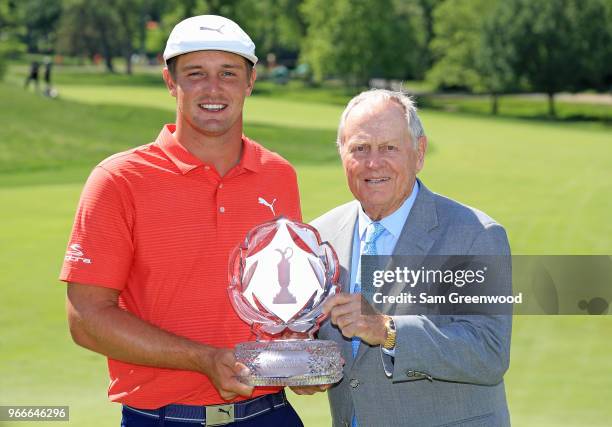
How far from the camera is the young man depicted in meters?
3.69

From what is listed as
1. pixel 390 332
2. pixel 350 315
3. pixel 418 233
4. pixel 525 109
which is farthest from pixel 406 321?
pixel 525 109

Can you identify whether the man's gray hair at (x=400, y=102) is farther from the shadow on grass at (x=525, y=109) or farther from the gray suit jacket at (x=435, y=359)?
the shadow on grass at (x=525, y=109)

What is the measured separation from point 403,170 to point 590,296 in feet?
21.0

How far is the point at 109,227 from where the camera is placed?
3.70 m

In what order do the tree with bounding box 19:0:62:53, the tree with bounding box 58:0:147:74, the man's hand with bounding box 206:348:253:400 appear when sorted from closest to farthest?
the man's hand with bounding box 206:348:253:400, the tree with bounding box 58:0:147:74, the tree with bounding box 19:0:62:53

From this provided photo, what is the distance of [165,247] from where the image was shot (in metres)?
3.78

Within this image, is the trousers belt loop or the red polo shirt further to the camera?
the trousers belt loop

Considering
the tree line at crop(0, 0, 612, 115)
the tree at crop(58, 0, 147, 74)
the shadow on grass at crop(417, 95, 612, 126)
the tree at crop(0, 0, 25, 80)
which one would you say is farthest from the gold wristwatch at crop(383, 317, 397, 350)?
the tree at crop(58, 0, 147, 74)

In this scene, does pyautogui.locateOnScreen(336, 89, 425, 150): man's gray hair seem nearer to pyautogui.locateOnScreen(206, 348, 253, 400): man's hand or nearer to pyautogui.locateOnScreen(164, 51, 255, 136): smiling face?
pyautogui.locateOnScreen(164, 51, 255, 136): smiling face

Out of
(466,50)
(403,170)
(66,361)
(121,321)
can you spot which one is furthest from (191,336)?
(466,50)

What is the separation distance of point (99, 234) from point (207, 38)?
30.2 inches

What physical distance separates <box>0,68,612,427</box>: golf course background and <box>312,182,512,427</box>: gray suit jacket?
148 inches

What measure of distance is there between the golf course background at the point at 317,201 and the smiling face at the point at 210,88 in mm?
4032

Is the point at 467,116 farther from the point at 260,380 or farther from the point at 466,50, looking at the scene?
the point at 260,380
